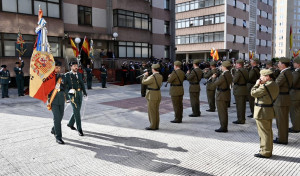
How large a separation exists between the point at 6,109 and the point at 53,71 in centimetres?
604

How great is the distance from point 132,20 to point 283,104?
22060 mm

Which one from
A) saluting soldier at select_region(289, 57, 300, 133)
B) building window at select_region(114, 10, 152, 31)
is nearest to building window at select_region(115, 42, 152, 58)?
building window at select_region(114, 10, 152, 31)

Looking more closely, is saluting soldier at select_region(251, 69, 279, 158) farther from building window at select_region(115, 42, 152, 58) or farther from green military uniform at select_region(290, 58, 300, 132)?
building window at select_region(115, 42, 152, 58)

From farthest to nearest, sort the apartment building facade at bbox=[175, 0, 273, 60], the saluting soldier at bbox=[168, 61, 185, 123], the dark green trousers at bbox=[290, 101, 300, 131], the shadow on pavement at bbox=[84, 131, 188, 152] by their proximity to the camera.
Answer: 1. the apartment building facade at bbox=[175, 0, 273, 60]
2. the saluting soldier at bbox=[168, 61, 185, 123]
3. the dark green trousers at bbox=[290, 101, 300, 131]
4. the shadow on pavement at bbox=[84, 131, 188, 152]

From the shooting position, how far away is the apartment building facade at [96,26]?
19.1 m

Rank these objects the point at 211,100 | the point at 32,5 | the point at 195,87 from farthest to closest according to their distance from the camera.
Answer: the point at 32,5, the point at 211,100, the point at 195,87

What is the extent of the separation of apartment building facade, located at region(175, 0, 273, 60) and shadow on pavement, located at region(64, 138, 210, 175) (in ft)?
124

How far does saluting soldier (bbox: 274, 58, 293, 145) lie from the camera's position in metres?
6.61

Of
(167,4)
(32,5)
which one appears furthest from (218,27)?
(32,5)

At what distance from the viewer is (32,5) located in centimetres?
1995

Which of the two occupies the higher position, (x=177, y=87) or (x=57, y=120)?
(x=177, y=87)

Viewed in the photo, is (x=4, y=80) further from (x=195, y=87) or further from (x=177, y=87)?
(x=195, y=87)

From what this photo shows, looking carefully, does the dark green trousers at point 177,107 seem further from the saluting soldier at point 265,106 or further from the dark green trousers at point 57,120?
the dark green trousers at point 57,120

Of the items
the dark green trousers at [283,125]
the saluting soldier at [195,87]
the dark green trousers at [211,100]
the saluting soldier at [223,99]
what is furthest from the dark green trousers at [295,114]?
Answer: the dark green trousers at [211,100]
